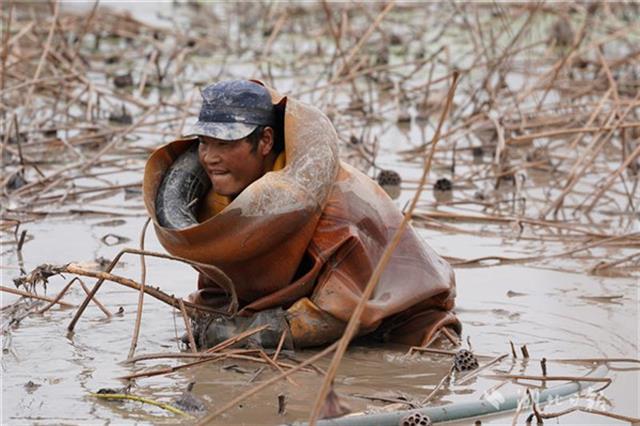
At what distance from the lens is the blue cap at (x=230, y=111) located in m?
5.06

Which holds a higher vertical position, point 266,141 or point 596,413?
point 266,141

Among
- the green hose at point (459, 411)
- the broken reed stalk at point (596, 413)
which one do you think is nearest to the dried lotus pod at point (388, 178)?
the green hose at point (459, 411)

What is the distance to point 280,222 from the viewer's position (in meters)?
4.97

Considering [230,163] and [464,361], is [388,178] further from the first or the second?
[464,361]

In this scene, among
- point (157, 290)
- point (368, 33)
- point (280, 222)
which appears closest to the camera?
point (280, 222)

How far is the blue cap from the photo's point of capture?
5.06 meters

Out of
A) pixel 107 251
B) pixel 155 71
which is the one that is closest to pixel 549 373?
pixel 107 251

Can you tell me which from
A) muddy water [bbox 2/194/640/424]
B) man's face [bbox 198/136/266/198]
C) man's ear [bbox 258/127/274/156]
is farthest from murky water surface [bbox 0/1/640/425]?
man's ear [bbox 258/127/274/156]

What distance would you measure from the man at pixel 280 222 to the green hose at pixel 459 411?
2.26 ft

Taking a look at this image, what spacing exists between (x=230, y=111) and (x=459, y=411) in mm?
1338

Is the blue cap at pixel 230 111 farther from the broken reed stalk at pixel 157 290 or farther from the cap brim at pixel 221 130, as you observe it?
the broken reed stalk at pixel 157 290

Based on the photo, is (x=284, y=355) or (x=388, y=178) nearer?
(x=284, y=355)

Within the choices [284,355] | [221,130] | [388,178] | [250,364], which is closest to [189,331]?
[250,364]

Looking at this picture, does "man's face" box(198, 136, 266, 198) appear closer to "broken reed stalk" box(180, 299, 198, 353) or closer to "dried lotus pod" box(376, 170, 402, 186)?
"broken reed stalk" box(180, 299, 198, 353)
